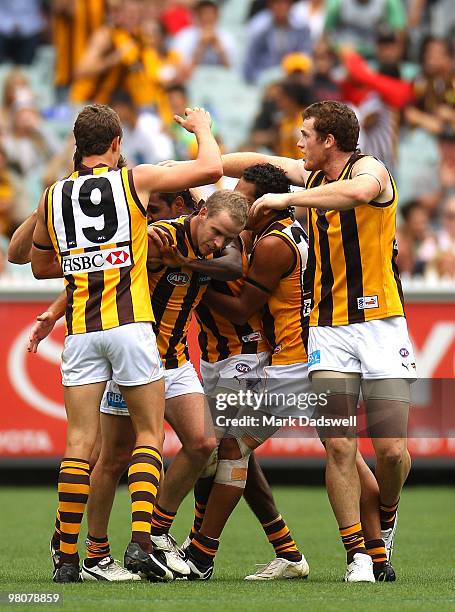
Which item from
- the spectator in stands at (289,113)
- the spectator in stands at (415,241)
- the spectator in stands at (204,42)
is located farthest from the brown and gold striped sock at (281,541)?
the spectator in stands at (204,42)

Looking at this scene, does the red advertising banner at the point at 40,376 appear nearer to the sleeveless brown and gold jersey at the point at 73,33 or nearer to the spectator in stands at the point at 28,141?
the spectator in stands at the point at 28,141

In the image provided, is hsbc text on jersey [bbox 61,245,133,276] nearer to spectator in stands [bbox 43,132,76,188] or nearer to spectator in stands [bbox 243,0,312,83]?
spectator in stands [bbox 43,132,76,188]

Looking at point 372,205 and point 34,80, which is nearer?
point 372,205

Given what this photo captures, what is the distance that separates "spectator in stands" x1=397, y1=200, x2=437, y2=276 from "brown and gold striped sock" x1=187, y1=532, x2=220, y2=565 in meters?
6.34

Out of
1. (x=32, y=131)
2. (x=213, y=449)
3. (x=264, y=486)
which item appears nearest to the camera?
(x=213, y=449)

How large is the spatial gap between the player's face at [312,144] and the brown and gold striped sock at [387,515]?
1.75 metres

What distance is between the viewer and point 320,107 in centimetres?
Result: 619

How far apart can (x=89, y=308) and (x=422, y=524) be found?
4023 millimetres

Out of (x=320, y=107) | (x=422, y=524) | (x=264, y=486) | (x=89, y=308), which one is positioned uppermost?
(x=320, y=107)

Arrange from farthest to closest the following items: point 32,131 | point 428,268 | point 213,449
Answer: point 32,131 < point 428,268 < point 213,449

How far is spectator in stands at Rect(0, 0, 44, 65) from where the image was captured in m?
15.8

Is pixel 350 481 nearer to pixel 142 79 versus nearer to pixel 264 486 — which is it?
pixel 264 486

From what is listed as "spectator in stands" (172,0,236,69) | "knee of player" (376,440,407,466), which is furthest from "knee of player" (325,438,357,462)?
"spectator in stands" (172,0,236,69)

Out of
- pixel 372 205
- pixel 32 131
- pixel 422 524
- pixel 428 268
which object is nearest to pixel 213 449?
pixel 372 205
